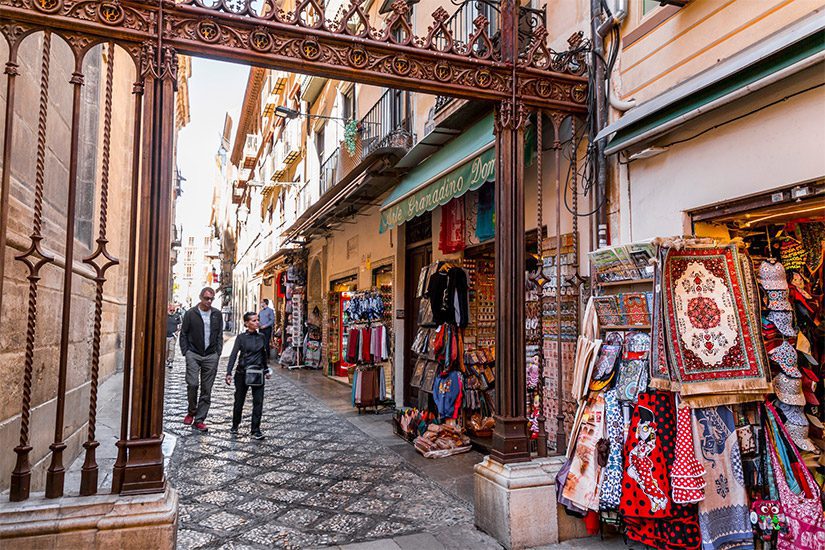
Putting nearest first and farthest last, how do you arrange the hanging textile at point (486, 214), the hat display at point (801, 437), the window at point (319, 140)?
the hat display at point (801, 437)
the hanging textile at point (486, 214)
the window at point (319, 140)

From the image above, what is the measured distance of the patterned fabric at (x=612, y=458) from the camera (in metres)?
3.69

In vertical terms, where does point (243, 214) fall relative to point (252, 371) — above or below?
above

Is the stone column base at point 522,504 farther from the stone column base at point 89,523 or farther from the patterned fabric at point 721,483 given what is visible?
the stone column base at point 89,523

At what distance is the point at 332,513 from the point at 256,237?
2644cm

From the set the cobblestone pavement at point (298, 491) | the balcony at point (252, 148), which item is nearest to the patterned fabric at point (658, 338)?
the cobblestone pavement at point (298, 491)

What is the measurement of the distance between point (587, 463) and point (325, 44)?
137 inches

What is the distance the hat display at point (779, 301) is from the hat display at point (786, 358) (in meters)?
0.23

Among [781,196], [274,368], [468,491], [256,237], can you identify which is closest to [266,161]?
[256,237]

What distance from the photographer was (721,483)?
346 cm

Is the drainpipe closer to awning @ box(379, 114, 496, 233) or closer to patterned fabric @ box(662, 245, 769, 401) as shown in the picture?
awning @ box(379, 114, 496, 233)

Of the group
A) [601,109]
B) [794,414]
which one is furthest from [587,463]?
[601,109]

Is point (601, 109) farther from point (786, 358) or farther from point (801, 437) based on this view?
point (801, 437)

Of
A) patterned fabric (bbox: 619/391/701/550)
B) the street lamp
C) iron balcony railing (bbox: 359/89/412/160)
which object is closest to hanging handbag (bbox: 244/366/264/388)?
iron balcony railing (bbox: 359/89/412/160)

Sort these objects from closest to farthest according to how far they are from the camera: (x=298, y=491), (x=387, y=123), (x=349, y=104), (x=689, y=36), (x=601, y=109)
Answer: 1. (x=689, y=36)
2. (x=601, y=109)
3. (x=298, y=491)
4. (x=387, y=123)
5. (x=349, y=104)
